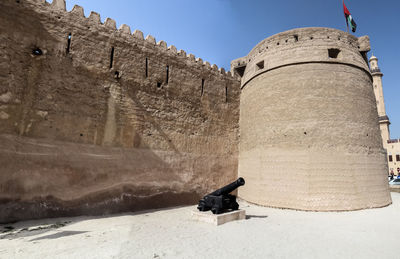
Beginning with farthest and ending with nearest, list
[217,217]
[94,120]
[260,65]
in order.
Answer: [260,65]
[94,120]
[217,217]

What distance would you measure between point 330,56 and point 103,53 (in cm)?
918

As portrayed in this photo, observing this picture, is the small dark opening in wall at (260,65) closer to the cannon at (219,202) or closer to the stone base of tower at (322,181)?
the stone base of tower at (322,181)

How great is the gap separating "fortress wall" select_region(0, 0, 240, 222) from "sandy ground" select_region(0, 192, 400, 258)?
3.06ft

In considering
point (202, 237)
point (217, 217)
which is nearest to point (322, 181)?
point (217, 217)

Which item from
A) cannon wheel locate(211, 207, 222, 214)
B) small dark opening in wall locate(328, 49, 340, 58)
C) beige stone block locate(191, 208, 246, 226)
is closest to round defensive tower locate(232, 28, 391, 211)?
small dark opening in wall locate(328, 49, 340, 58)

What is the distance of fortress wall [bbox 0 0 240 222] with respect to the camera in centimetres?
595

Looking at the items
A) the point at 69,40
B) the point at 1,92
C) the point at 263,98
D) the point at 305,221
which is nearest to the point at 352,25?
the point at 263,98

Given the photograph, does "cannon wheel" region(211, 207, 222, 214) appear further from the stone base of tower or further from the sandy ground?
the stone base of tower

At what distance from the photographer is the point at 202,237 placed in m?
4.64

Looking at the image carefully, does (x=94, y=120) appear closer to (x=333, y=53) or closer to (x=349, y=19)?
(x=333, y=53)

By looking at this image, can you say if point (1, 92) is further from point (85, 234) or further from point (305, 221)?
point (305, 221)

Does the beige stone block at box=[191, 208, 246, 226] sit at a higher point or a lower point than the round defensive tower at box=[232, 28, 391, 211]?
lower

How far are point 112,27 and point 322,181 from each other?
9.38 m

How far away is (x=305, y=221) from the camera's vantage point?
20.1 ft
